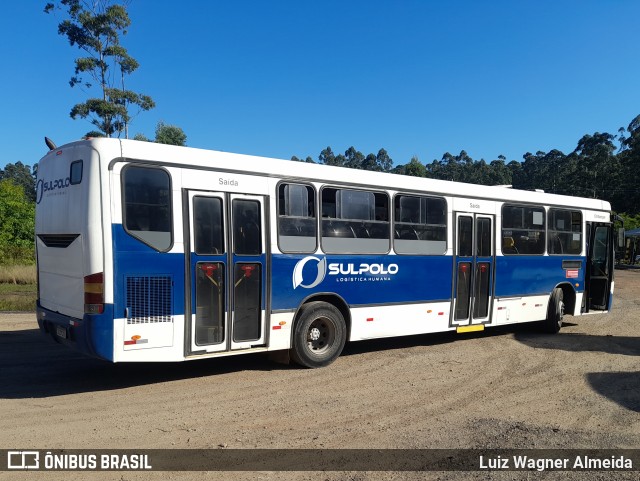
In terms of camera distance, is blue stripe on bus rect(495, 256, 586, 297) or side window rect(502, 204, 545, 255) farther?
side window rect(502, 204, 545, 255)

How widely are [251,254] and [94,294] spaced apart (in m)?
2.21

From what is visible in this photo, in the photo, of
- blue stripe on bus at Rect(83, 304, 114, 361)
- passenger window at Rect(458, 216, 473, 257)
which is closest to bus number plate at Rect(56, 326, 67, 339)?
blue stripe on bus at Rect(83, 304, 114, 361)

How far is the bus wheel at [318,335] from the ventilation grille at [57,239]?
3.45 metres

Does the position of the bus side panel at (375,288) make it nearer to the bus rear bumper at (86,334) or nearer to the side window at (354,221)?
the side window at (354,221)

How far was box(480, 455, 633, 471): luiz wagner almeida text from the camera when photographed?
4.64m

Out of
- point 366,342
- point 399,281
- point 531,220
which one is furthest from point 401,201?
point 531,220

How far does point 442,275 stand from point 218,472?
6.45m

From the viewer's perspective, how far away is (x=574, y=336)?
11.7m

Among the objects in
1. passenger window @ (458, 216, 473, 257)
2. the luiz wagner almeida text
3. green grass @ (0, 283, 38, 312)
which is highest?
passenger window @ (458, 216, 473, 257)

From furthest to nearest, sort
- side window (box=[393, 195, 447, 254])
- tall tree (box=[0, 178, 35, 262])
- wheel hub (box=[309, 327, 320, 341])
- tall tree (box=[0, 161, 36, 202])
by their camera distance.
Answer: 1. tall tree (box=[0, 161, 36, 202])
2. tall tree (box=[0, 178, 35, 262])
3. side window (box=[393, 195, 447, 254])
4. wheel hub (box=[309, 327, 320, 341])

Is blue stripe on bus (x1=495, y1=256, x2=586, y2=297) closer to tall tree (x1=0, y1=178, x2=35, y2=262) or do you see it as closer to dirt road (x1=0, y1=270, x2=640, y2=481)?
dirt road (x1=0, y1=270, x2=640, y2=481)

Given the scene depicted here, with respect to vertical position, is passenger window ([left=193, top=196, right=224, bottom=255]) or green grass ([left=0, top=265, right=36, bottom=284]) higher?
passenger window ([left=193, top=196, right=224, bottom=255])

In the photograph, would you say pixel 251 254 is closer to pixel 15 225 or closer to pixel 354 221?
pixel 354 221

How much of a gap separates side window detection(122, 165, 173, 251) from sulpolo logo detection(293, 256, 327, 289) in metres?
2.07
